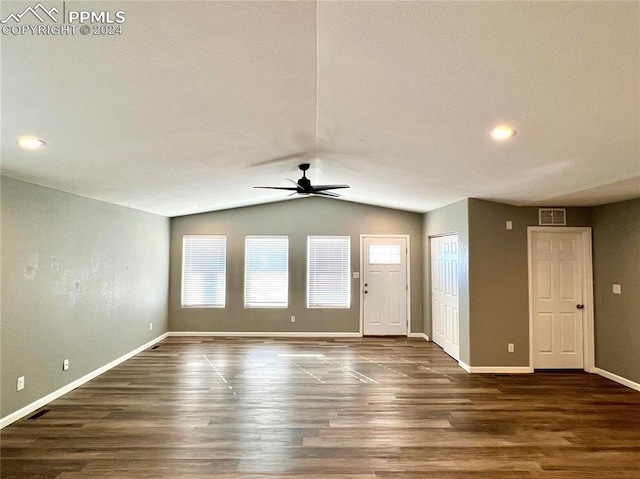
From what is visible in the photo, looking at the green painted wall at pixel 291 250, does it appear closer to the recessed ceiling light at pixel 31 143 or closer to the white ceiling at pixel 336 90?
the white ceiling at pixel 336 90

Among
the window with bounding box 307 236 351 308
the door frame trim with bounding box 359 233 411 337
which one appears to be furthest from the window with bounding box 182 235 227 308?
the door frame trim with bounding box 359 233 411 337

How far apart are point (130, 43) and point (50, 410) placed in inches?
151

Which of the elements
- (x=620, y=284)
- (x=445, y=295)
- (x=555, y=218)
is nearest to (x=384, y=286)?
(x=445, y=295)

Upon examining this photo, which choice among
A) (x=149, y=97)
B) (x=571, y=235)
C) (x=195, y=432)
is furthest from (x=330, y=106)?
(x=571, y=235)

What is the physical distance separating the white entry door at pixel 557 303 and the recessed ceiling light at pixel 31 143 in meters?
5.82

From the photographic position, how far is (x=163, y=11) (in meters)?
1.45

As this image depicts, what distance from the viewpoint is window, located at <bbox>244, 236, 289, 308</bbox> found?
7.13 m

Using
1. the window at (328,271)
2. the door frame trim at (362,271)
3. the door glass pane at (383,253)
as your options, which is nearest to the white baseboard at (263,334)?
the door frame trim at (362,271)

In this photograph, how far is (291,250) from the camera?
7.16 m

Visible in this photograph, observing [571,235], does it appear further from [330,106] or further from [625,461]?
[330,106]

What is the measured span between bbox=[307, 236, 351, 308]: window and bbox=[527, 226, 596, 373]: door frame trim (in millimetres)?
3292

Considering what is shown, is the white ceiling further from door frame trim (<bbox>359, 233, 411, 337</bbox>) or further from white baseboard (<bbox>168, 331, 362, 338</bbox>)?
white baseboard (<bbox>168, 331, 362, 338</bbox>)

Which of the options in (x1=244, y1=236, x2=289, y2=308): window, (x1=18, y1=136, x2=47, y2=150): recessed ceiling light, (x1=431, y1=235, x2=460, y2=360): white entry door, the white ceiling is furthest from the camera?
(x1=244, y1=236, x2=289, y2=308): window

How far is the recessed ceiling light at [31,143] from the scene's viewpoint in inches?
96.1
